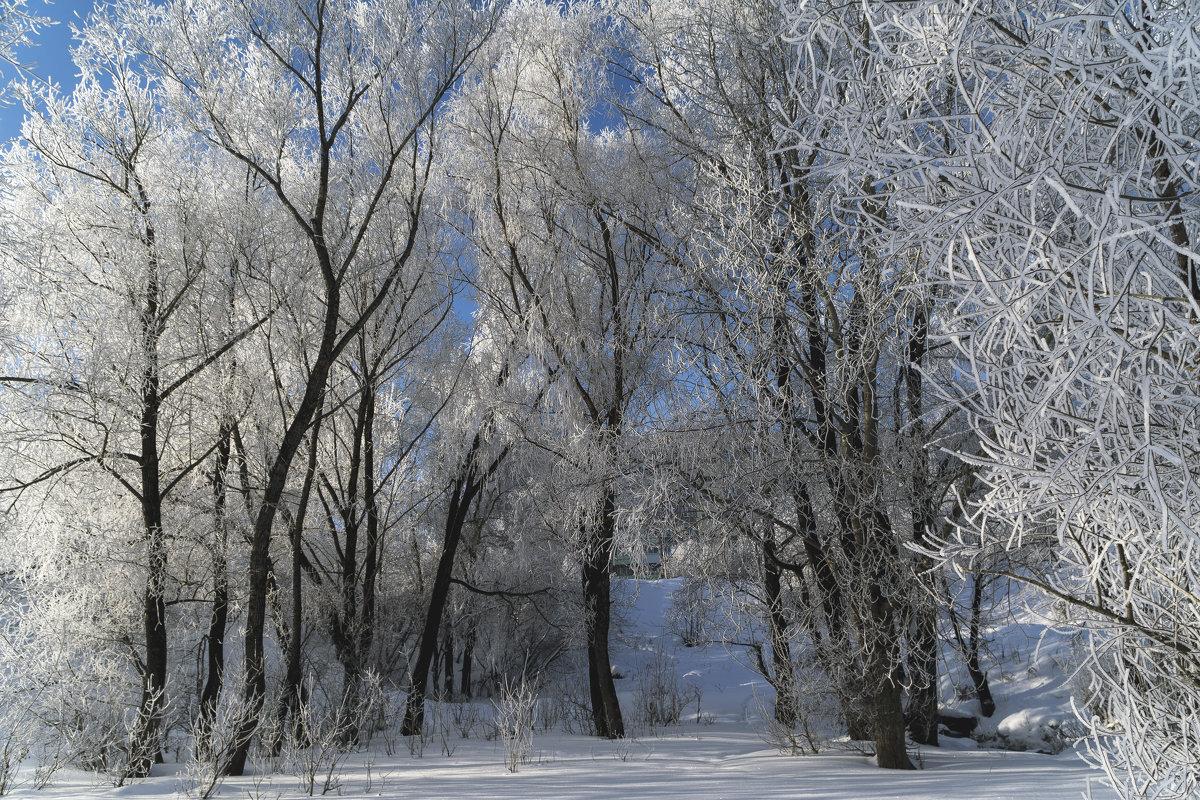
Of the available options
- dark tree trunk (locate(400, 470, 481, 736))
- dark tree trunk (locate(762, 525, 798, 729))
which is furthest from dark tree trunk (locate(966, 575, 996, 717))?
dark tree trunk (locate(400, 470, 481, 736))

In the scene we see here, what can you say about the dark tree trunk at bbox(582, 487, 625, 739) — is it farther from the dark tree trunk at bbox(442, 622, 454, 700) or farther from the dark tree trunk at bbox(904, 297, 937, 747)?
the dark tree trunk at bbox(442, 622, 454, 700)

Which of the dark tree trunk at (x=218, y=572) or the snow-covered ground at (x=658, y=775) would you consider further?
the dark tree trunk at (x=218, y=572)

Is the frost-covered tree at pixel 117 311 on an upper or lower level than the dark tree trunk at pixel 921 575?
upper

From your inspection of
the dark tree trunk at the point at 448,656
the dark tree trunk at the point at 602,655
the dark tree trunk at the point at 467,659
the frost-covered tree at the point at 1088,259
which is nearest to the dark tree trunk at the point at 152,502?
the dark tree trunk at the point at 602,655

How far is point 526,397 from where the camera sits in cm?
986

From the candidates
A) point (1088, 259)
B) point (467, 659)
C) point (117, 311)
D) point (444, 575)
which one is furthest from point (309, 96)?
point (467, 659)

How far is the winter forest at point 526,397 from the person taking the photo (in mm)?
5316

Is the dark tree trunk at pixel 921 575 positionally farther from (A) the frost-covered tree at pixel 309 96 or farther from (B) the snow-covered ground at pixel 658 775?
(A) the frost-covered tree at pixel 309 96

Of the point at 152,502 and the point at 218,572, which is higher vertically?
the point at 152,502

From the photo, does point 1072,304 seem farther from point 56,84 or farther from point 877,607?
point 56,84

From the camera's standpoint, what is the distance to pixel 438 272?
11797mm

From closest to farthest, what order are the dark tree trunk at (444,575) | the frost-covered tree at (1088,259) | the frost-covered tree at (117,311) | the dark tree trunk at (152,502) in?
the frost-covered tree at (1088,259)
the frost-covered tree at (117,311)
the dark tree trunk at (152,502)
the dark tree trunk at (444,575)

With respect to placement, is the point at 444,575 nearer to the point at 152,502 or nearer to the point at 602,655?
the point at 602,655

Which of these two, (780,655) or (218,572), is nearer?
(780,655)
